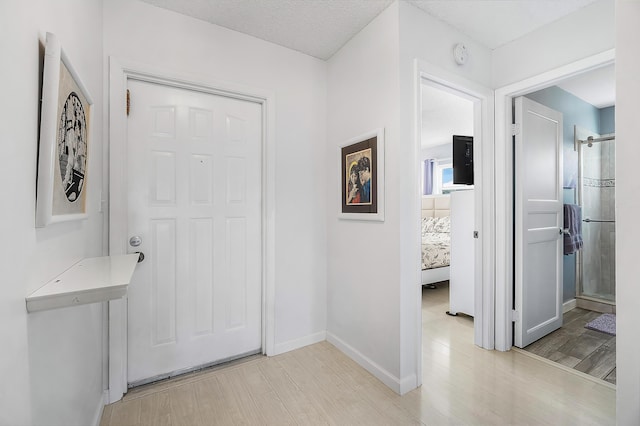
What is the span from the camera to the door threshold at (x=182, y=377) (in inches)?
73.9

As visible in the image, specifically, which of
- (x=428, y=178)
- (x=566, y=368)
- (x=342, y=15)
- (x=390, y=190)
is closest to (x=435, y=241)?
(x=566, y=368)

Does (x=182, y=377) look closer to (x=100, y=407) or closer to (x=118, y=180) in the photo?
(x=100, y=407)

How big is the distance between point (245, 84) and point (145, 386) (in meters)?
2.18

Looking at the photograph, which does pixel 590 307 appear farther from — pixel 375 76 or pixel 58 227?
pixel 58 227

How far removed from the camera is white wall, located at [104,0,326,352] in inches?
76.9

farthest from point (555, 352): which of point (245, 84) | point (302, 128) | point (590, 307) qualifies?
point (245, 84)

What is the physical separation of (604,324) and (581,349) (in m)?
0.80

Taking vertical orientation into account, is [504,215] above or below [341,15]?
below

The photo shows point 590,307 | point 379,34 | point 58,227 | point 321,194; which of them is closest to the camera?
point 58,227

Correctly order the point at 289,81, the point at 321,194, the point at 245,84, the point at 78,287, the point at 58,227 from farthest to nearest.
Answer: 1. the point at 321,194
2. the point at 289,81
3. the point at 245,84
4. the point at 58,227
5. the point at 78,287

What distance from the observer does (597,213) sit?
355 centimetres

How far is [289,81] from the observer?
7.96ft

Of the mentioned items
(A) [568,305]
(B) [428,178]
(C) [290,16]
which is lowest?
(A) [568,305]

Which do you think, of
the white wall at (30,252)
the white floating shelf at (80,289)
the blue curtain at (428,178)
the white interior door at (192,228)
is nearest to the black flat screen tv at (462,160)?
the white interior door at (192,228)
